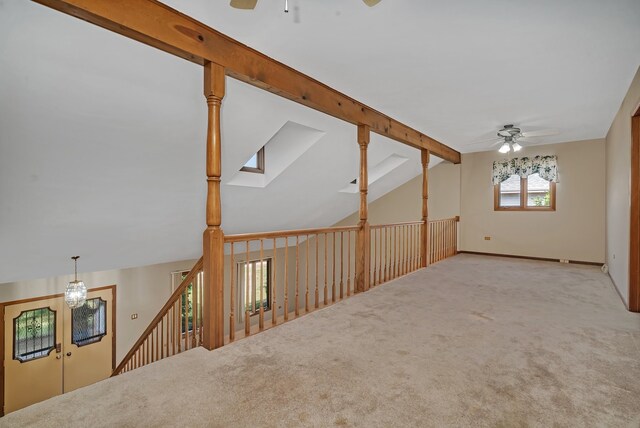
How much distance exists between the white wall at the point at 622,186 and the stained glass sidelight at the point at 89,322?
746cm

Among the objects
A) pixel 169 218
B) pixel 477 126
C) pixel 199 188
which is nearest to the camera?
pixel 199 188

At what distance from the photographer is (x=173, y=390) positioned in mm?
1824

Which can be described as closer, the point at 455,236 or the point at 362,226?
the point at 362,226

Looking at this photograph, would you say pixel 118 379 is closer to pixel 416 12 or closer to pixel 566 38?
pixel 416 12

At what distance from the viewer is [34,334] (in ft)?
17.7

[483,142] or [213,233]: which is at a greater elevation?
[483,142]

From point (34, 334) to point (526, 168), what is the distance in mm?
9230

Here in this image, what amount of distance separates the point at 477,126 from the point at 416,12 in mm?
3422

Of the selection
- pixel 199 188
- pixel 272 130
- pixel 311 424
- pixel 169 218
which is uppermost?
pixel 272 130

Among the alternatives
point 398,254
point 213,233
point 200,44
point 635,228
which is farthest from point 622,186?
point 200,44

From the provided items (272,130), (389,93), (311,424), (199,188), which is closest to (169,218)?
(199,188)

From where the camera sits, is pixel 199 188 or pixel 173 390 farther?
pixel 199 188

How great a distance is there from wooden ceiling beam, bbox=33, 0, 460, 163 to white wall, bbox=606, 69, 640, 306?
2945mm

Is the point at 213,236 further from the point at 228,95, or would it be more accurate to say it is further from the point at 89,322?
the point at 89,322
